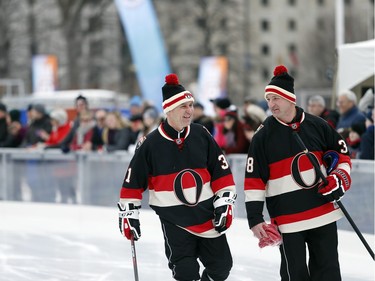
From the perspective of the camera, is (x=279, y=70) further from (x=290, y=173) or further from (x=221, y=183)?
(x=221, y=183)

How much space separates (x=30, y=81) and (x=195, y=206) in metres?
44.3

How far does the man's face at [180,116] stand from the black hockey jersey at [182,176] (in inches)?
1.7

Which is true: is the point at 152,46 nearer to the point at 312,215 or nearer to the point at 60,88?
the point at 312,215

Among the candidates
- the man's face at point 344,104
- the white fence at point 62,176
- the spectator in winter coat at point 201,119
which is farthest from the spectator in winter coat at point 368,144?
the white fence at point 62,176

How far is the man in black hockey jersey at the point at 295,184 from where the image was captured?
5.47m

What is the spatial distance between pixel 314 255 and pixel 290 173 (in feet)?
1.64

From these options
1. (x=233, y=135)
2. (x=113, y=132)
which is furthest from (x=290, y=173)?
(x=113, y=132)

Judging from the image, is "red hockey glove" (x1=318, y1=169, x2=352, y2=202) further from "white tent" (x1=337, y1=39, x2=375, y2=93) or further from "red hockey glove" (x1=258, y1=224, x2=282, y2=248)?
"white tent" (x1=337, y1=39, x2=375, y2=93)

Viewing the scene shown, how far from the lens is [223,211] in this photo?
224 inches

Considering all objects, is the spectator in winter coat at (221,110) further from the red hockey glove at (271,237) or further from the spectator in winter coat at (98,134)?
the red hockey glove at (271,237)

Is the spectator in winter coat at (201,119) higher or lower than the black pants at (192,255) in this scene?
higher

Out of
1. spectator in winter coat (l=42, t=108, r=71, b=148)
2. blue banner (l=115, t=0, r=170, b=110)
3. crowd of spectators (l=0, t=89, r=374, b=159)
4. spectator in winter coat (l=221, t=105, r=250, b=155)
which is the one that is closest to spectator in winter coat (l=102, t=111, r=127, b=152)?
crowd of spectators (l=0, t=89, r=374, b=159)

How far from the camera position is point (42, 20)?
162ft

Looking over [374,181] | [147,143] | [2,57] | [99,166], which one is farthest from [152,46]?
[2,57]
